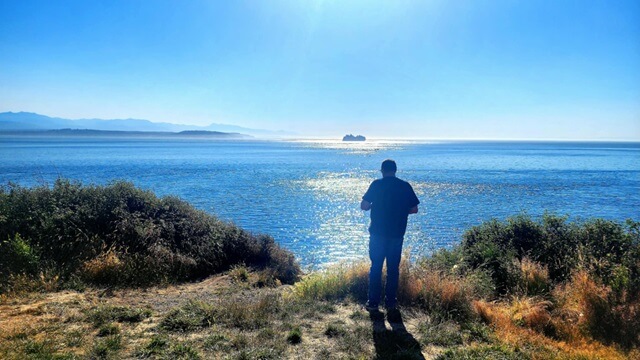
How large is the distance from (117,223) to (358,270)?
6497mm

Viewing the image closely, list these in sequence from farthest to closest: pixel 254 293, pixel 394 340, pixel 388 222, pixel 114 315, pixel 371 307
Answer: pixel 254 293 < pixel 371 307 < pixel 388 222 < pixel 114 315 < pixel 394 340

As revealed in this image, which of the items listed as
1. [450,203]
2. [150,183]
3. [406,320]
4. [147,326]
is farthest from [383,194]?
[150,183]

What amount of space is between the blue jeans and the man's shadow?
1.09ft

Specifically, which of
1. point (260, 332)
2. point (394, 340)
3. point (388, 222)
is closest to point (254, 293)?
point (260, 332)

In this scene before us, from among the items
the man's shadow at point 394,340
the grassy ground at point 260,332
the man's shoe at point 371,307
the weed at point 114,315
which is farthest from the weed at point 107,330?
the man's shoe at point 371,307

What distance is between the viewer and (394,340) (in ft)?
17.6

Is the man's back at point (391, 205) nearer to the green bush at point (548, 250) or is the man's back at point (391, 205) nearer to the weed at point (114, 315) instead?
the green bush at point (548, 250)

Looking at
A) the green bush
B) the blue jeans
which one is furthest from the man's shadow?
the green bush

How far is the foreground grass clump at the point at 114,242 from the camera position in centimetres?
812

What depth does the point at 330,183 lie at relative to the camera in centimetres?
4197

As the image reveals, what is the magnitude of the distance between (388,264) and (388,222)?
0.81 m

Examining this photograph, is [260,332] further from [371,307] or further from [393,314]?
[393,314]

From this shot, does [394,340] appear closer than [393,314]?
Yes

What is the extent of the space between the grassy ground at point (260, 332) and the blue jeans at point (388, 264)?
0.33m
